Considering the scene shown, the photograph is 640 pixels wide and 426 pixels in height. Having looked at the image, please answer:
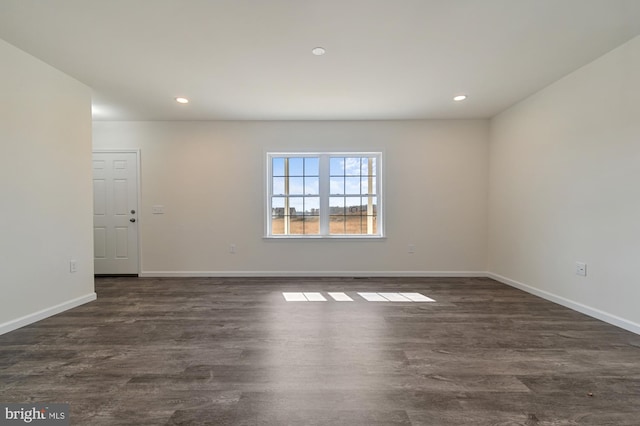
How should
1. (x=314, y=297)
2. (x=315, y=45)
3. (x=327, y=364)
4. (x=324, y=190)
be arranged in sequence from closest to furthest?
(x=327, y=364), (x=315, y=45), (x=314, y=297), (x=324, y=190)

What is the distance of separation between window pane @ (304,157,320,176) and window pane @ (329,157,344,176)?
23 cm

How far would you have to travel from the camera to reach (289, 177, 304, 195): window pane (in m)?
4.29

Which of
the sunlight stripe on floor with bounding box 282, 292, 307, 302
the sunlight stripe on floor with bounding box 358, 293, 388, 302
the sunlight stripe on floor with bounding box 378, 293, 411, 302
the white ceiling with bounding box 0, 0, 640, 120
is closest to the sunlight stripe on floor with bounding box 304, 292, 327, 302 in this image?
the sunlight stripe on floor with bounding box 282, 292, 307, 302

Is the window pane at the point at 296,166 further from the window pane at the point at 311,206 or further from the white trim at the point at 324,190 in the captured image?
the window pane at the point at 311,206

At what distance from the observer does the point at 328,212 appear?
4.27 metres

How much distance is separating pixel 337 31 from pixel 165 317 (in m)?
3.04

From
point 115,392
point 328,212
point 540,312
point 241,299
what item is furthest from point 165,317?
point 540,312

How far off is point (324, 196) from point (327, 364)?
2.82 m

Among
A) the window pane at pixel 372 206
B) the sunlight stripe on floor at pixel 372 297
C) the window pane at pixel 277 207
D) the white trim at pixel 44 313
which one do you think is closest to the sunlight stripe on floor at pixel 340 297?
the sunlight stripe on floor at pixel 372 297

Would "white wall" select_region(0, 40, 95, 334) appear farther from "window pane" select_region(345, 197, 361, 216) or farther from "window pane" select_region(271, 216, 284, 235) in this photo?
"window pane" select_region(345, 197, 361, 216)

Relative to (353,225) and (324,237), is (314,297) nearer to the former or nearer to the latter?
(324,237)

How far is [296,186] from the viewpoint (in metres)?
4.29

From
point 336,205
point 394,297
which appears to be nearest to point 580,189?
point 394,297

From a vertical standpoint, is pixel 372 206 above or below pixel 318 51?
below
